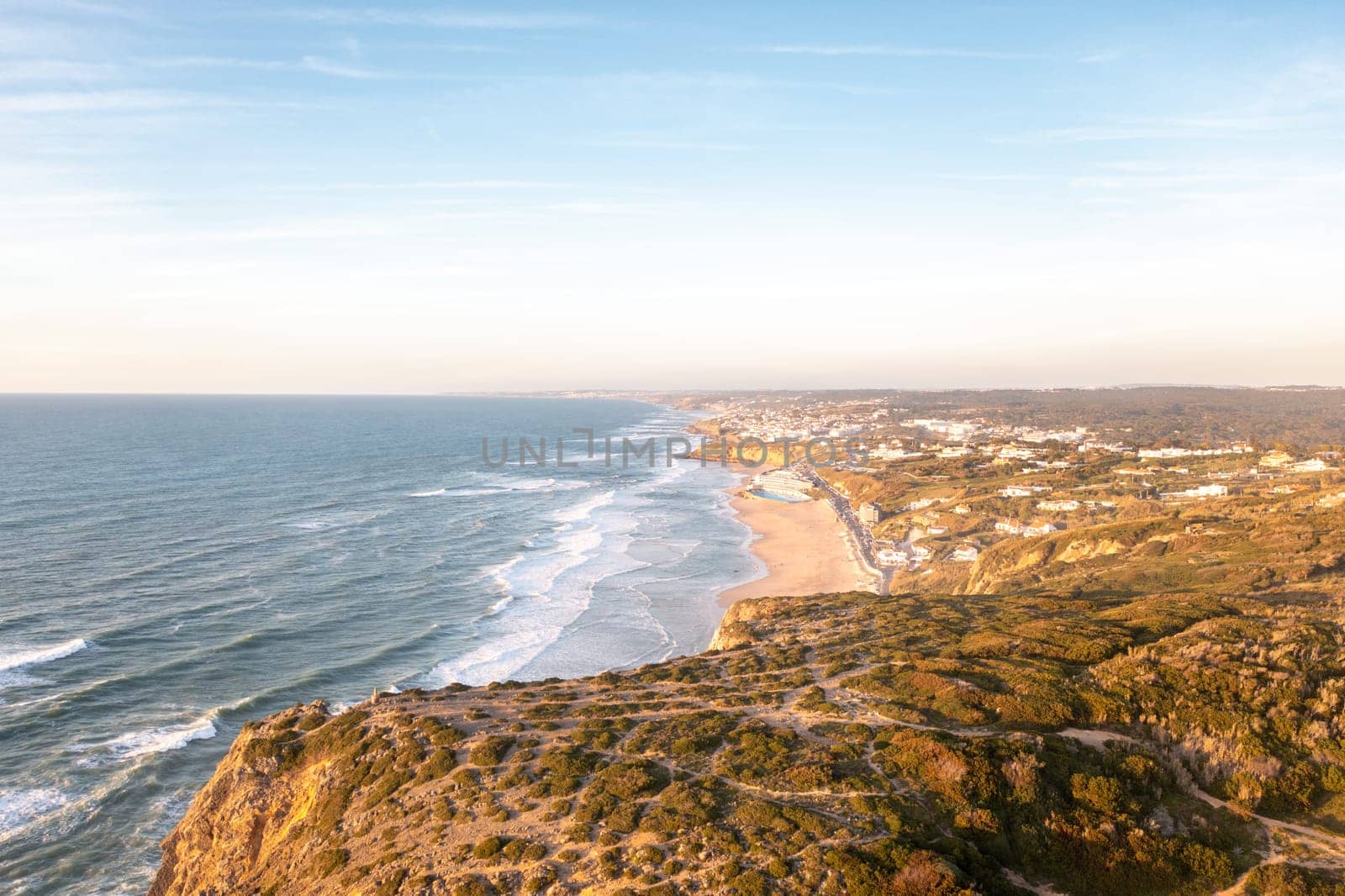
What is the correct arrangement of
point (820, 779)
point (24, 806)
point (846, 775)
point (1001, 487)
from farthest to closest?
point (1001, 487) < point (24, 806) < point (846, 775) < point (820, 779)

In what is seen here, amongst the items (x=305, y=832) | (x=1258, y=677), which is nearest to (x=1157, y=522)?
(x=1258, y=677)

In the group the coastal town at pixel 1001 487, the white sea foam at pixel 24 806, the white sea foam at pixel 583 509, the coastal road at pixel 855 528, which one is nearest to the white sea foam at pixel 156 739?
the white sea foam at pixel 24 806

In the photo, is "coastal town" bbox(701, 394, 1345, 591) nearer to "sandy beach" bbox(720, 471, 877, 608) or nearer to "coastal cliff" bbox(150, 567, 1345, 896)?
"sandy beach" bbox(720, 471, 877, 608)

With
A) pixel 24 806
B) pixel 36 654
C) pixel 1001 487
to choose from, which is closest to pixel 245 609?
pixel 36 654

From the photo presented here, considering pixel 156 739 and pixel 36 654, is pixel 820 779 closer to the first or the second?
pixel 156 739

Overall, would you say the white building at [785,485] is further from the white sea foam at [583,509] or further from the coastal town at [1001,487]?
the white sea foam at [583,509]

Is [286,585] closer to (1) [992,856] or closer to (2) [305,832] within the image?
(2) [305,832]
